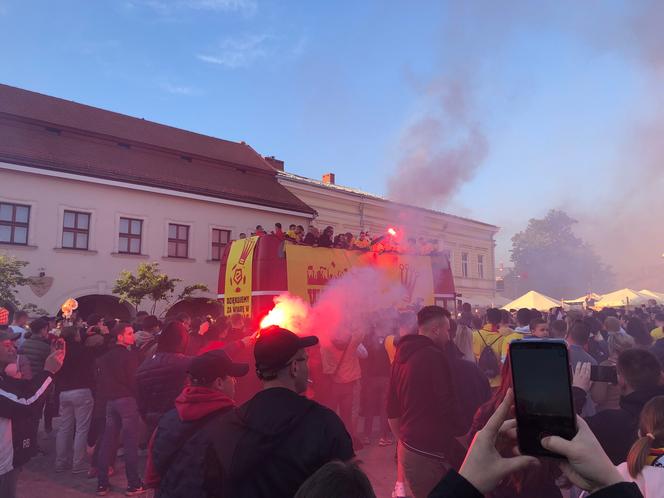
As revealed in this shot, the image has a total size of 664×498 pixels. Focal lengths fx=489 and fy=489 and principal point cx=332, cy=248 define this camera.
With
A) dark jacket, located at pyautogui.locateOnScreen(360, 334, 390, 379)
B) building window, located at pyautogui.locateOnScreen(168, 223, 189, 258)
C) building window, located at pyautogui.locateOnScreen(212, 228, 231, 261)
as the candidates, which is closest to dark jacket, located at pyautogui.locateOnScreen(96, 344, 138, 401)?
dark jacket, located at pyautogui.locateOnScreen(360, 334, 390, 379)

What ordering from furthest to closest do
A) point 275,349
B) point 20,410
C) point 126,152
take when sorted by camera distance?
1. point 126,152
2. point 20,410
3. point 275,349

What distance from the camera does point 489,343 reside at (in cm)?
744

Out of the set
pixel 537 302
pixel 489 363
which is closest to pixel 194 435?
pixel 489 363

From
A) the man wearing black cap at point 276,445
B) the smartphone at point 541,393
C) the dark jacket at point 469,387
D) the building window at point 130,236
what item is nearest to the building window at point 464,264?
the building window at point 130,236

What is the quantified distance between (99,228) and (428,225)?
1914cm

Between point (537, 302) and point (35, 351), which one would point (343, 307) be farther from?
point (537, 302)

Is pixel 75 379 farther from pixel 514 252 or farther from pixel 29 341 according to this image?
pixel 514 252

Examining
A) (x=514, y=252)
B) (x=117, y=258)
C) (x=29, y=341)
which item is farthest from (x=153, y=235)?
(x=514, y=252)

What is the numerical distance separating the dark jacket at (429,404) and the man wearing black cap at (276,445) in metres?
1.96

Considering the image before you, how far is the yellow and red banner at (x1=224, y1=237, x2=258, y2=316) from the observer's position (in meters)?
10.8

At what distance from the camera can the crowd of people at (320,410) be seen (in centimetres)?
156

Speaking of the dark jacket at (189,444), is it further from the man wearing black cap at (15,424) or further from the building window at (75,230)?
the building window at (75,230)

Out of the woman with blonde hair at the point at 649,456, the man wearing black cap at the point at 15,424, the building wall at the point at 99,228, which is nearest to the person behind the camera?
the woman with blonde hair at the point at 649,456

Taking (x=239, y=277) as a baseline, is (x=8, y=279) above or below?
above
